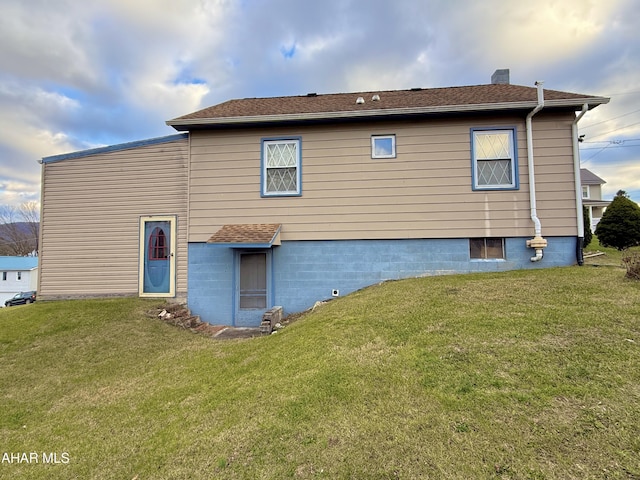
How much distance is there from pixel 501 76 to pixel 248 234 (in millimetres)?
9382

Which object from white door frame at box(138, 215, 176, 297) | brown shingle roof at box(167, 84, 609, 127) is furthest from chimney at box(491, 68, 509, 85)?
white door frame at box(138, 215, 176, 297)

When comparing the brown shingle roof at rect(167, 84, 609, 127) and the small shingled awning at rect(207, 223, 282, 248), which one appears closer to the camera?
the small shingled awning at rect(207, 223, 282, 248)

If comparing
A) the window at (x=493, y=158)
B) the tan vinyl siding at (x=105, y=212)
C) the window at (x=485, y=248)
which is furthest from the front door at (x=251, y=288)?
the window at (x=493, y=158)

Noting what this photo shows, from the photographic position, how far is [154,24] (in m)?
9.37

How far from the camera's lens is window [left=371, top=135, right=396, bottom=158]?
766 centimetres

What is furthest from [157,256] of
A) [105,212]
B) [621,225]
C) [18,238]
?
[18,238]

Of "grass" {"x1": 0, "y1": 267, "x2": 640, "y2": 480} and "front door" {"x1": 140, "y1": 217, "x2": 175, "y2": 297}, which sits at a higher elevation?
"front door" {"x1": 140, "y1": 217, "x2": 175, "y2": 297}

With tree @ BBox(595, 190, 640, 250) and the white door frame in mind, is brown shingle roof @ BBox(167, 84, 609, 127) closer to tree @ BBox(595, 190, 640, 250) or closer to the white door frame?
the white door frame

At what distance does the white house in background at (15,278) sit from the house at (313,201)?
104ft

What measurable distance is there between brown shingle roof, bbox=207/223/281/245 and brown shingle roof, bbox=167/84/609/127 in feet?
8.69

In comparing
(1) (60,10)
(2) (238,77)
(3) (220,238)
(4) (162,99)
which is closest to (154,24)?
(1) (60,10)

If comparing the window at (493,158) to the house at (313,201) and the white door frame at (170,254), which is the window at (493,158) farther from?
the white door frame at (170,254)

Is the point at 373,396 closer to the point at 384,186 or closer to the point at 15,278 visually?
the point at 384,186

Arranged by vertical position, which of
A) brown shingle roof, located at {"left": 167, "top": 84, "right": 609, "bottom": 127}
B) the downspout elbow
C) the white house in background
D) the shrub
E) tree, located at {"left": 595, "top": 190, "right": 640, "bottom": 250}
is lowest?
the white house in background
